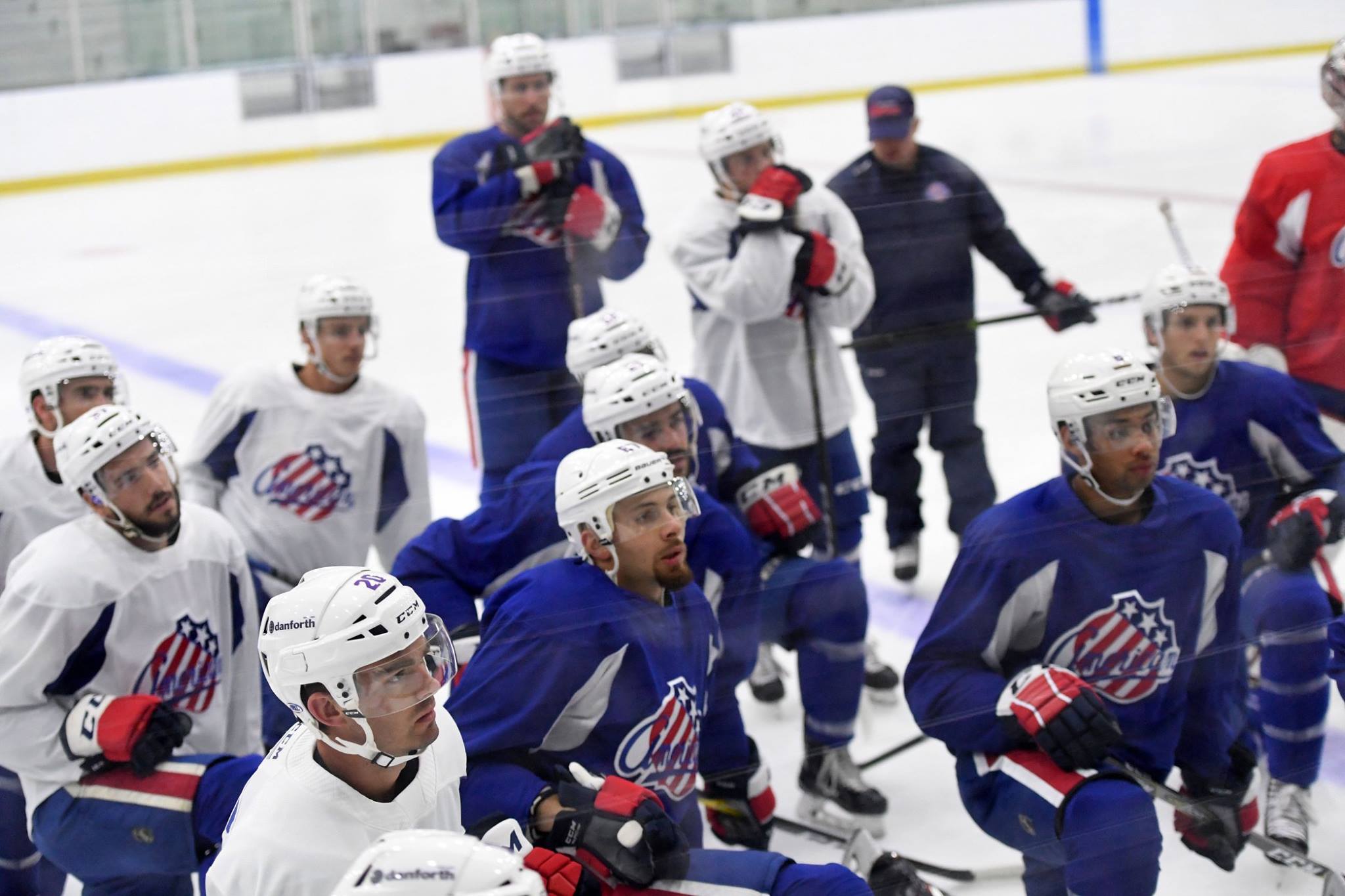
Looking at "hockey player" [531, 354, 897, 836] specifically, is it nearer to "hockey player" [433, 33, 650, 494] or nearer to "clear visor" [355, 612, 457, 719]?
"hockey player" [433, 33, 650, 494]

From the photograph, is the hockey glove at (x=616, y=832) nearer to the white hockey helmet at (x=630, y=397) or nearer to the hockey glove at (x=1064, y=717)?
the hockey glove at (x=1064, y=717)

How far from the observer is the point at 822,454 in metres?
3.20

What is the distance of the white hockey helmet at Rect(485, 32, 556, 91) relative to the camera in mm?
3428

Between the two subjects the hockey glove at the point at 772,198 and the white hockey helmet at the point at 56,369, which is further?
the hockey glove at the point at 772,198

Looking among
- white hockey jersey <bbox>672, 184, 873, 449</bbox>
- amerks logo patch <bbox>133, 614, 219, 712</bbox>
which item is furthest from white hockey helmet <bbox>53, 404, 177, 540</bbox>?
white hockey jersey <bbox>672, 184, 873, 449</bbox>

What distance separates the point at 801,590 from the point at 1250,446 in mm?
739

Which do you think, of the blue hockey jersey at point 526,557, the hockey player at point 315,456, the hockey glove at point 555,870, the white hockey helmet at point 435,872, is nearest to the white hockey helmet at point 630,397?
the blue hockey jersey at point 526,557

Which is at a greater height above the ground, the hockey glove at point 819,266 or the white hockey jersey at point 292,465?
the hockey glove at point 819,266

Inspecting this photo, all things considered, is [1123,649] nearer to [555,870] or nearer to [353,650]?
[555,870]

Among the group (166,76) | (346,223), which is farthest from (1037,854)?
(166,76)

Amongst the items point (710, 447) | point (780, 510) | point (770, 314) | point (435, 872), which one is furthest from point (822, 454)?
point (435, 872)

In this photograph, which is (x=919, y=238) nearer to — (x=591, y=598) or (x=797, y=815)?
(x=797, y=815)

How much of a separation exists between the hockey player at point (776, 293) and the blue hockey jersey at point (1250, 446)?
0.76 m

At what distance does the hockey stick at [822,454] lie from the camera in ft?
10.5
